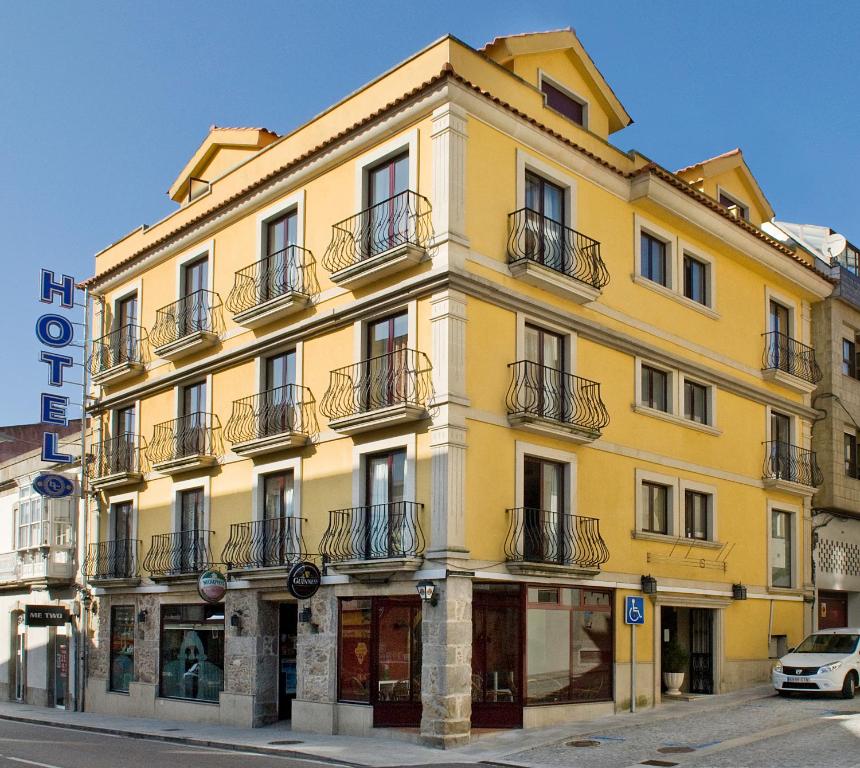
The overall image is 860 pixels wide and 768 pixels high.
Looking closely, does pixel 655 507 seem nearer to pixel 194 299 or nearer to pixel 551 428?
pixel 551 428

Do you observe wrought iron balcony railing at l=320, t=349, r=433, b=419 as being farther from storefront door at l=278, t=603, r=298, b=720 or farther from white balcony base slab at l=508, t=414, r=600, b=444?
storefront door at l=278, t=603, r=298, b=720

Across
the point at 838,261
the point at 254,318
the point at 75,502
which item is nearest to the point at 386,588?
the point at 254,318

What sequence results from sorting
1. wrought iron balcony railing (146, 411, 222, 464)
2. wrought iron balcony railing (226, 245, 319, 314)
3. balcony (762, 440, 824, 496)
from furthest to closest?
balcony (762, 440, 824, 496), wrought iron balcony railing (146, 411, 222, 464), wrought iron balcony railing (226, 245, 319, 314)

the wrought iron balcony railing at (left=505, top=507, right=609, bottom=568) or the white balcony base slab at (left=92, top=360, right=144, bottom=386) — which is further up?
the white balcony base slab at (left=92, top=360, right=144, bottom=386)

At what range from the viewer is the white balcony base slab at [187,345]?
24.6 meters

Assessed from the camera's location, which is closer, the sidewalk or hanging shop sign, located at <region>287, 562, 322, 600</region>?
the sidewalk

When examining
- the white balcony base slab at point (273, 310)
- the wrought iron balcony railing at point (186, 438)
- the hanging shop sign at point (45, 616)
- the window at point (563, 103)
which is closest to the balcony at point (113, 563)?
the hanging shop sign at point (45, 616)

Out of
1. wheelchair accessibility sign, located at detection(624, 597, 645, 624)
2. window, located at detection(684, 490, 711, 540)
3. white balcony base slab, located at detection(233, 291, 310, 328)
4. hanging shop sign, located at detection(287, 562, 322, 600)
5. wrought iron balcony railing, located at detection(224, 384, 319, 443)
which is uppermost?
white balcony base slab, located at detection(233, 291, 310, 328)

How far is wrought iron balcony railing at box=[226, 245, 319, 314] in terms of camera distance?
2227cm

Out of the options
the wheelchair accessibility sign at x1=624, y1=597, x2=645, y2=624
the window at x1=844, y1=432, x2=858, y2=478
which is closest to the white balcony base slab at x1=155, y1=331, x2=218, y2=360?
the wheelchair accessibility sign at x1=624, y1=597, x2=645, y2=624

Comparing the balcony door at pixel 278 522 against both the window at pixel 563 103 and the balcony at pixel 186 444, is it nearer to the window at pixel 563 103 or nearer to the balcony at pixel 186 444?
the balcony at pixel 186 444

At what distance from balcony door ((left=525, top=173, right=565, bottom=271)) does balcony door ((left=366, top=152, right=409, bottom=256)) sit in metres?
2.36

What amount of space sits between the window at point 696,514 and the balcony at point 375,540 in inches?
313

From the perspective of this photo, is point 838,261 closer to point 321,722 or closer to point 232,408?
point 232,408
